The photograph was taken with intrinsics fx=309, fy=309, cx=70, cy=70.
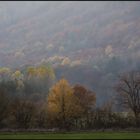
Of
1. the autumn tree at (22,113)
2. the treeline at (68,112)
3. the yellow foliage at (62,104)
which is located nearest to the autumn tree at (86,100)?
the treeline at (68,112)

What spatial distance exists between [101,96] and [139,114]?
209 ft

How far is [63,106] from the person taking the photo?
7619cm

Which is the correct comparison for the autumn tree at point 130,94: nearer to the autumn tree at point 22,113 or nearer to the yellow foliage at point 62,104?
the yellow foliage at point 62,104

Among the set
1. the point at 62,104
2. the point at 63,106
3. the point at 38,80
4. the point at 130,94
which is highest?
the point at 38,80

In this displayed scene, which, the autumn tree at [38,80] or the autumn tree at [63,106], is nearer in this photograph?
the autumn tree at [63,106]

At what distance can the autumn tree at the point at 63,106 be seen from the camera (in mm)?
75438

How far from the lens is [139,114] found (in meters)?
78.2

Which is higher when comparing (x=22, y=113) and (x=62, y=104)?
(x=62, y=104)

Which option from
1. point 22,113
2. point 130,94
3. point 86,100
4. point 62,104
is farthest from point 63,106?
point 130,94

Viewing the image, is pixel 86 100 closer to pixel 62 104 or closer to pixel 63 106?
pixel 62 104

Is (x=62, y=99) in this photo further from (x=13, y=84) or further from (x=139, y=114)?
(x=13, y=84)

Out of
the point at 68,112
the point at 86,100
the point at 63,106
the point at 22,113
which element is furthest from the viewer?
the point at 86,100

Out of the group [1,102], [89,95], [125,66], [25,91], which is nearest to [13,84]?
[25,91]

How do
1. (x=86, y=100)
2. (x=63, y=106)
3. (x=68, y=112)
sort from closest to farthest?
(x=63, y=106), (x=68, y=112), (x=86, y=100)
